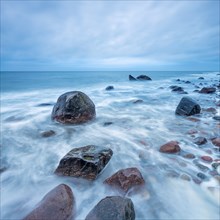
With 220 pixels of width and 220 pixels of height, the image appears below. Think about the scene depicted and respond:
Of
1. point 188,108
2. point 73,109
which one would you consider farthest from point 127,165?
point 188,108

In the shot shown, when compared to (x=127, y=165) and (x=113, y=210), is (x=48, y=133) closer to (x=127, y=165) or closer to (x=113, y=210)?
(x=127, y=165)

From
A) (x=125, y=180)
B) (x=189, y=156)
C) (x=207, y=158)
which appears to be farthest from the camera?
(x=189, y=156)

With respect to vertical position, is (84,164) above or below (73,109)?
below

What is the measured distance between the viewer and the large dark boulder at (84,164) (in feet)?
10.7

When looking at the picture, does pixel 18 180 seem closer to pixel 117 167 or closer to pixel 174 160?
pixel 117 167

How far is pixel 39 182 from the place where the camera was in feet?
11.0

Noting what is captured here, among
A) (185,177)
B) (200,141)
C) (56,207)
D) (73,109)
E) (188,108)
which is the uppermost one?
(73,109)

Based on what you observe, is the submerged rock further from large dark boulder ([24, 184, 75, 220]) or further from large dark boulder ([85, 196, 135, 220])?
large dark boulder ([85, 196, 135, 220])

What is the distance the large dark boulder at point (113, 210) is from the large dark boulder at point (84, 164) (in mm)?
989

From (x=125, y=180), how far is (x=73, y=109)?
3609 mm

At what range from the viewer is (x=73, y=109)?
6.14m

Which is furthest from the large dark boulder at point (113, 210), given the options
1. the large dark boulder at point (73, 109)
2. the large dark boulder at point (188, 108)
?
the large dark boulder at point (188, 108)

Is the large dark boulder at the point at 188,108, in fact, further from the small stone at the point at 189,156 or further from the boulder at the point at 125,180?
the boulder at the point at 125,180

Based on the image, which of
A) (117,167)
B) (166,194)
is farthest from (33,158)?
(166,194)
